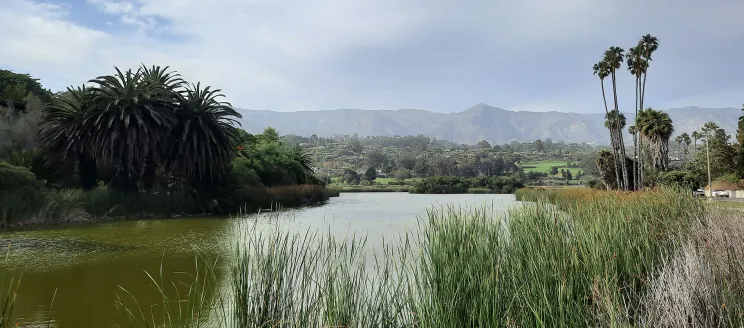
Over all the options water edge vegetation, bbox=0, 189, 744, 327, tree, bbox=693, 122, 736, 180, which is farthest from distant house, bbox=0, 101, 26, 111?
tree, bbox=693, 122, 736, 180

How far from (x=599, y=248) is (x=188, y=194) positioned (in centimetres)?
2361

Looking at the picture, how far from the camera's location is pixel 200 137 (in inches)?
1017

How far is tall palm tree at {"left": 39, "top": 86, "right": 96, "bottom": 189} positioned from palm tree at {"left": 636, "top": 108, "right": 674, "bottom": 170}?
33.8 metres

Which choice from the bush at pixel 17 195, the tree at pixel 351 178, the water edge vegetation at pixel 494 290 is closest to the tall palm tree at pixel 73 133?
the bush at pixel 17 195

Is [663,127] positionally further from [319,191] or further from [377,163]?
[377,163]

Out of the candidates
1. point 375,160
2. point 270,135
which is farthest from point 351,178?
point 375,160

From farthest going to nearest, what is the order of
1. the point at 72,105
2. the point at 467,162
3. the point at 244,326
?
1. the point at 467,162
2. the point at 72,105
3. the point at 244,326

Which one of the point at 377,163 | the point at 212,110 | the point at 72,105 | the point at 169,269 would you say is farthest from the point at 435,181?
the point at 377,163

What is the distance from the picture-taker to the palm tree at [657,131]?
115ft

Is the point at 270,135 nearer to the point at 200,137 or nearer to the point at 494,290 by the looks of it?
the point at 200,137

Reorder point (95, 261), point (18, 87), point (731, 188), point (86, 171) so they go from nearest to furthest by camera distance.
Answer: point (95, 261) < point (86, 171) < point (18, 87) < point (731, 188)

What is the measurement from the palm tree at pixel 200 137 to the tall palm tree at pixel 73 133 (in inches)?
143

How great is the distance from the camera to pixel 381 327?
3.84 m

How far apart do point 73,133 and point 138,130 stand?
268 centimetres
